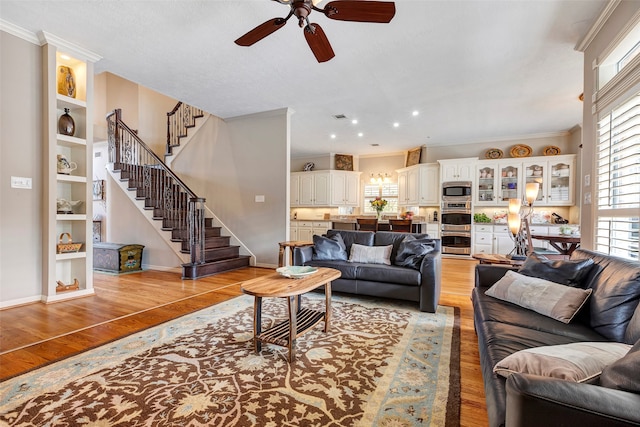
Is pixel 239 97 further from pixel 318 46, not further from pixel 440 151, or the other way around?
pixel 440 151

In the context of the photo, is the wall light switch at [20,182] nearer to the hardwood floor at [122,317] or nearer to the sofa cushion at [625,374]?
the hardwood floor at [122,317]

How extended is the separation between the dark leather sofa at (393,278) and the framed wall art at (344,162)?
5.16 m

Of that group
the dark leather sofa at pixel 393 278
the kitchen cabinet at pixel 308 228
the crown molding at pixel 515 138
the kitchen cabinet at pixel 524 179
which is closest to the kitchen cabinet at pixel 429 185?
the crown molding at pixel 515 138

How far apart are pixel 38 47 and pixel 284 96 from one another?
296 cm

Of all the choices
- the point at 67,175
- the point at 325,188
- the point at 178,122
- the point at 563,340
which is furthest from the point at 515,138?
the point at 67,175

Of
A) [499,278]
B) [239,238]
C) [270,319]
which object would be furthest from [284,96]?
[499,278]

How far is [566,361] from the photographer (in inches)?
41.9

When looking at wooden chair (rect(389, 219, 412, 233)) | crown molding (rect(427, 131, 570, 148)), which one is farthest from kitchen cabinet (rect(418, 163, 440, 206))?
wooden chair (rect(389, 219, 412, 233))

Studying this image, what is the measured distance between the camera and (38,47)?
3.36m

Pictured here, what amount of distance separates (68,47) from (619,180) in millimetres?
5663

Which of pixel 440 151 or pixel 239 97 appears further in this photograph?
pixel 440 151

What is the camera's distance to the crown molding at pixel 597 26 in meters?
2.51

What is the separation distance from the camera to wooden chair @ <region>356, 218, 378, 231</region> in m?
6.41

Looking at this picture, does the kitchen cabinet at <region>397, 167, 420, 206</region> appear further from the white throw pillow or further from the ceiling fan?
the ceiling fan
